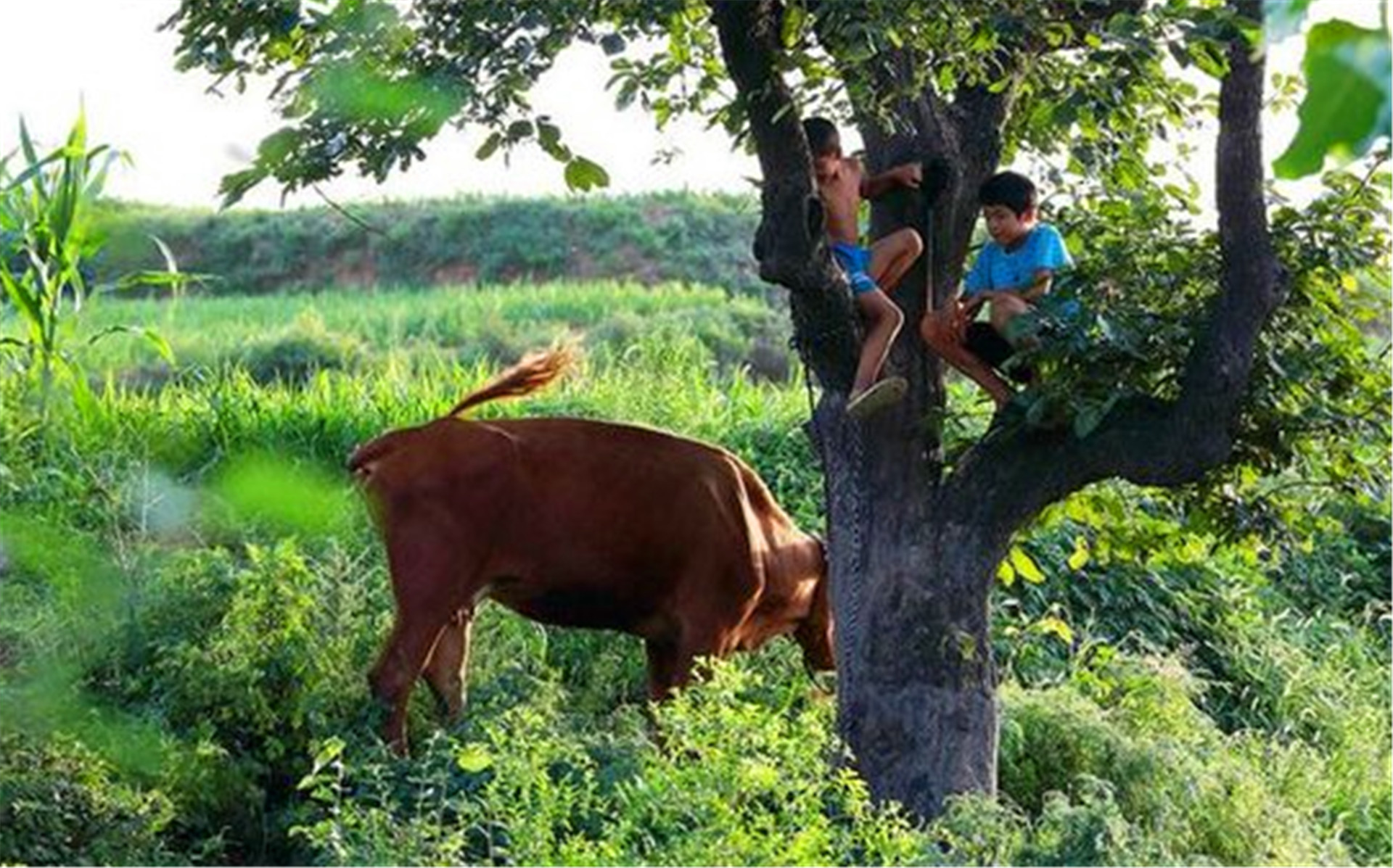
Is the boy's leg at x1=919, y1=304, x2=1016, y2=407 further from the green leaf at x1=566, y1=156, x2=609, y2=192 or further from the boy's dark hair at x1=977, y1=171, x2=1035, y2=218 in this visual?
the green leaf at x1=566, y1=156, x2=609, y2=192

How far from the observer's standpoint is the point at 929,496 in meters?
6.55

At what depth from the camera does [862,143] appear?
22.1 ft

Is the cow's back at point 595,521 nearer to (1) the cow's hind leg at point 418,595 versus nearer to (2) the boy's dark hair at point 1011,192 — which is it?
(1) the cow's hind leg at point 418,595

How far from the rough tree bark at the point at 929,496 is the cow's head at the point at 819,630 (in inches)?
39.2

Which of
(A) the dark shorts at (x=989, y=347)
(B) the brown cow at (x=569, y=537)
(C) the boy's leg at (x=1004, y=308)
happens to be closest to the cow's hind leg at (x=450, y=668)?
(B) the brown cow at (x=569, y=537)

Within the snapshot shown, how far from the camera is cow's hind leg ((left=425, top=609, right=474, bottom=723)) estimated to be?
7336 millimetres

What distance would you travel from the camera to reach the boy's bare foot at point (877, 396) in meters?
6.16

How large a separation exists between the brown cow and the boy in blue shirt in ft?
4.18

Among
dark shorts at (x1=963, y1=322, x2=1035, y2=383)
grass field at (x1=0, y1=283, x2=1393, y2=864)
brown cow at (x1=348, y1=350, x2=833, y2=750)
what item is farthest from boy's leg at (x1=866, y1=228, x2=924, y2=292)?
brown cow at (x1=348, y1=350, x2=833, y2=750)

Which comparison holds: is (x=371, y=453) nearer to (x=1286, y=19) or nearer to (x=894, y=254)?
(x=894, y=254)

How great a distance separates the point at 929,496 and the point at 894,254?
0.67 meters

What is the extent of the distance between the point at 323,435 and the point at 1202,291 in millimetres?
5021

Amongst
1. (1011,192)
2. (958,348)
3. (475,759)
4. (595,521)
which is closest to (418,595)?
(595,521)

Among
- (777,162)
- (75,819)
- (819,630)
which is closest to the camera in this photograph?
→ (777,162)
